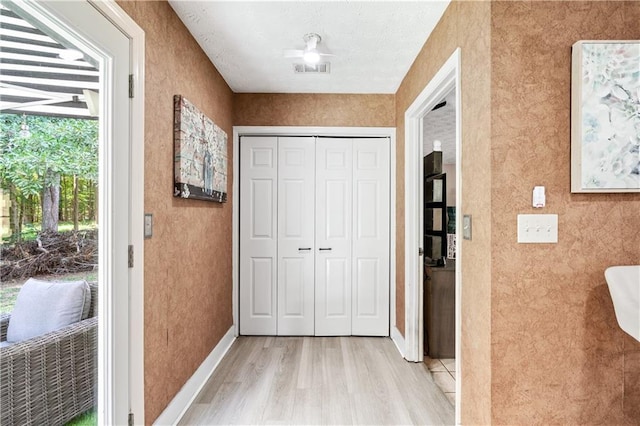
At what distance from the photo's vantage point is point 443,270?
295cm

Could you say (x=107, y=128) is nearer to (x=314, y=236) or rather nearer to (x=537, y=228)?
(x=537, y=228)

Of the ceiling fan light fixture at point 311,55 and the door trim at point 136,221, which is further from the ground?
the ceiling fan light fixture at point 311,55

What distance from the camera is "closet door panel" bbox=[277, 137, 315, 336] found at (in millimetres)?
3408

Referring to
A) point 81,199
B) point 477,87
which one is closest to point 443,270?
point 477,87

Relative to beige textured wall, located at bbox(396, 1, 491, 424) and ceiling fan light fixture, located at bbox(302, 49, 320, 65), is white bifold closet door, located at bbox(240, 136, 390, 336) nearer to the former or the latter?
ceiling fan light fixture, located at bbox(302, 49, 320, 65)

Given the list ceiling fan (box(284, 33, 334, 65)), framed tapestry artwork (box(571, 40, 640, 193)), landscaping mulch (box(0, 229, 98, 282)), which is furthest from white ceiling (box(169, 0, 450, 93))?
landscaping mulch (box(0, 229, 98, 282))

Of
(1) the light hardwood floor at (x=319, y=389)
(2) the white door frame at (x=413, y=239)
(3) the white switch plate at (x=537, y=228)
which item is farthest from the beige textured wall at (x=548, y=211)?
(2) the white door frame at (x=413, y=239)

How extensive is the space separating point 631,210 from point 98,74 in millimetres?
2323

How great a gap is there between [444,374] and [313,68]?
2.65 metres

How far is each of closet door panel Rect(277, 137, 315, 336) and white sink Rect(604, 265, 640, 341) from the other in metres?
2.43

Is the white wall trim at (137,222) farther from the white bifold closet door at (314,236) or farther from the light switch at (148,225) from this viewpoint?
the white bifold closet door at (314,236)

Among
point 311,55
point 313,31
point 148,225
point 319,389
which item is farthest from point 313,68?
point 319,389

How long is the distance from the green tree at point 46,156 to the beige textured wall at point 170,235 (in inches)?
14.5

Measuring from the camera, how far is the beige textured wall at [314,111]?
133 inches
